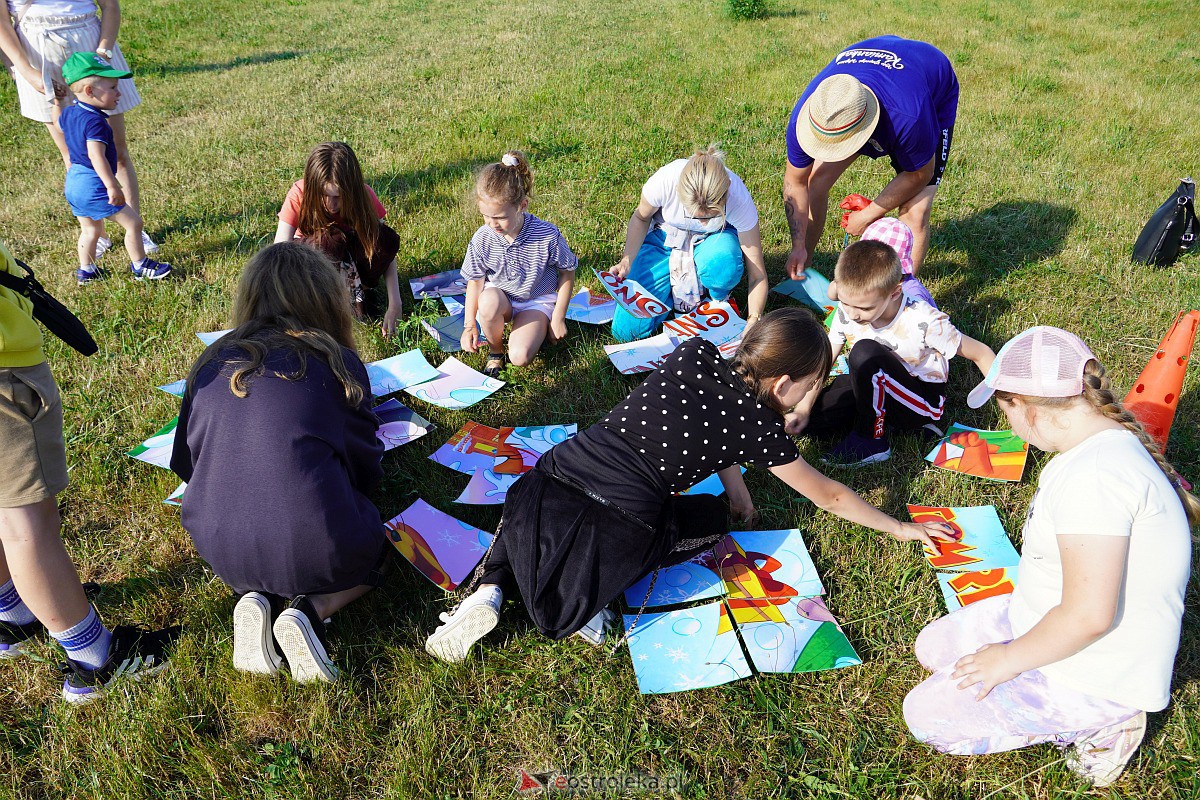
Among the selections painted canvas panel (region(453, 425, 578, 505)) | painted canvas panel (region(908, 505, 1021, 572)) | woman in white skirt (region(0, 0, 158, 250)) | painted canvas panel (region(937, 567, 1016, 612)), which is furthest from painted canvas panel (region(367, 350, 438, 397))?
painted canvas panel (region(937, 567, 1016, 612))

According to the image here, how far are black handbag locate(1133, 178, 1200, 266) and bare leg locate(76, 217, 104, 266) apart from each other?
6.30 m

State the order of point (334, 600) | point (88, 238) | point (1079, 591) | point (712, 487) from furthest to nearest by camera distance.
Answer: point (88, 238) < point (712, 487) < point (334, 600) < point (1079, 591)

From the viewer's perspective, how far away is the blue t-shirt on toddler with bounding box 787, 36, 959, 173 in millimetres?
4043

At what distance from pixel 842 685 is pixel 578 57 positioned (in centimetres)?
908

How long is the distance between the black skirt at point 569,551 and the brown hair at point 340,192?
2.18 metres

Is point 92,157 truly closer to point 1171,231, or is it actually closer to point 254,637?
point 254,637

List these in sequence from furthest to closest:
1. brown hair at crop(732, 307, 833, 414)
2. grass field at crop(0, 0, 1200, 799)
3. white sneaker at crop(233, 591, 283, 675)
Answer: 1. brown hair at crop(732, 307, 833, 414)
2. white sneaker at crop(233, 591, 283, 675)
3. grass field at crop(0, 0, 1200, 799)

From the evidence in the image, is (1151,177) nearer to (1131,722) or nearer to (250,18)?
(1131,722)

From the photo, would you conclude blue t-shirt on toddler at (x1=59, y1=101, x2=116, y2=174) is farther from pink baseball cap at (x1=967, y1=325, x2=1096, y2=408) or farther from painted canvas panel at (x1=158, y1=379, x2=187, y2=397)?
pink baseball cap at (x1=967, y1=325, x2=1096, y2=408)

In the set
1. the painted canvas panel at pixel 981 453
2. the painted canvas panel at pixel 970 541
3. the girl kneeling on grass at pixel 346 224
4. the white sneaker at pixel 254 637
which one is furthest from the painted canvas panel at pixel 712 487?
the girl kneeling on grass at pixel 346 224

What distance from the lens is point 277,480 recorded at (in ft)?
7.36

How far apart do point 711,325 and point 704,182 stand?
0.80m

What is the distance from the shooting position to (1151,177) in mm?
5926

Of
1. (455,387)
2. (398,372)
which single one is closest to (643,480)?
(455,387)
